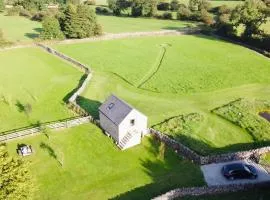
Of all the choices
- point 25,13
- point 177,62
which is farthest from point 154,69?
point 25,13

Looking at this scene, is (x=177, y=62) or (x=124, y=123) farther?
(x=177, y=62)

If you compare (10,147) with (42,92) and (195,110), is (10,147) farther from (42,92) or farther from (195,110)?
(195,110)

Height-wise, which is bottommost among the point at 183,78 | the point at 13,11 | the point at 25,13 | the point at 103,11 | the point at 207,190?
the point at 207,190

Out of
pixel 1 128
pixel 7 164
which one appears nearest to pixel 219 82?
pixel 1 128

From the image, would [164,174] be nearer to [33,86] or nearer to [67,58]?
[33,86]

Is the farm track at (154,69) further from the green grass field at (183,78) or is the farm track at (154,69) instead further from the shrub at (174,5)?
the shrub at (174,5)

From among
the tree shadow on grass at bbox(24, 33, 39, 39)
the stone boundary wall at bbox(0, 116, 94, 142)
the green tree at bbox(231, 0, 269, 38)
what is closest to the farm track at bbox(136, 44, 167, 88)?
the stone boundary wall at bbox(0, 116, 94, 142)
